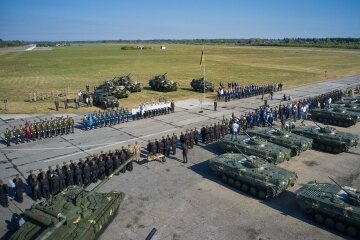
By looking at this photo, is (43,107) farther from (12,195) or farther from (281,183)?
(281,183)

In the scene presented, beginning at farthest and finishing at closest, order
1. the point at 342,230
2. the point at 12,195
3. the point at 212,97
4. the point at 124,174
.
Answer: the point at 212,97
the point at 124,174
the point at 12,195
the point at 342,230

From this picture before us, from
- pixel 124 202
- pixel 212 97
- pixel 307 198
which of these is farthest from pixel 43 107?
pixel 307 198

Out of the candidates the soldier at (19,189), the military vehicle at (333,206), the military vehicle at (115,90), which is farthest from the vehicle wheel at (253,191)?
the military vehicle at (115,90)

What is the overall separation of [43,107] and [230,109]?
17011mm

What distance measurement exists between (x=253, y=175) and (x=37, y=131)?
1482cm

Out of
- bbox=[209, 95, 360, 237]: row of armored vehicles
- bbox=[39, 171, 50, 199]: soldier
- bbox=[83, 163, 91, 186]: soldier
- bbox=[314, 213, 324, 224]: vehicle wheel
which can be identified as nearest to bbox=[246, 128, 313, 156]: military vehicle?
bbox=[209, 95, 360, 237]: row of armored vehicles

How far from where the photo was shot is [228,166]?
602 inches

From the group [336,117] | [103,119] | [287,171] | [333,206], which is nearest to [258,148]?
[287,171]

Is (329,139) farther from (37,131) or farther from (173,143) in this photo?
(37,131)

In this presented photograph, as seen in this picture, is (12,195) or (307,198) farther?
(12,195)

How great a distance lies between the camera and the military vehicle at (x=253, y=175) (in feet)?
45.3

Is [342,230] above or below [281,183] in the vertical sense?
below

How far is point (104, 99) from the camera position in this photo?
1214 inches

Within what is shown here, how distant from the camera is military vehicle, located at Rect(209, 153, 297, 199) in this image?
1382cm
